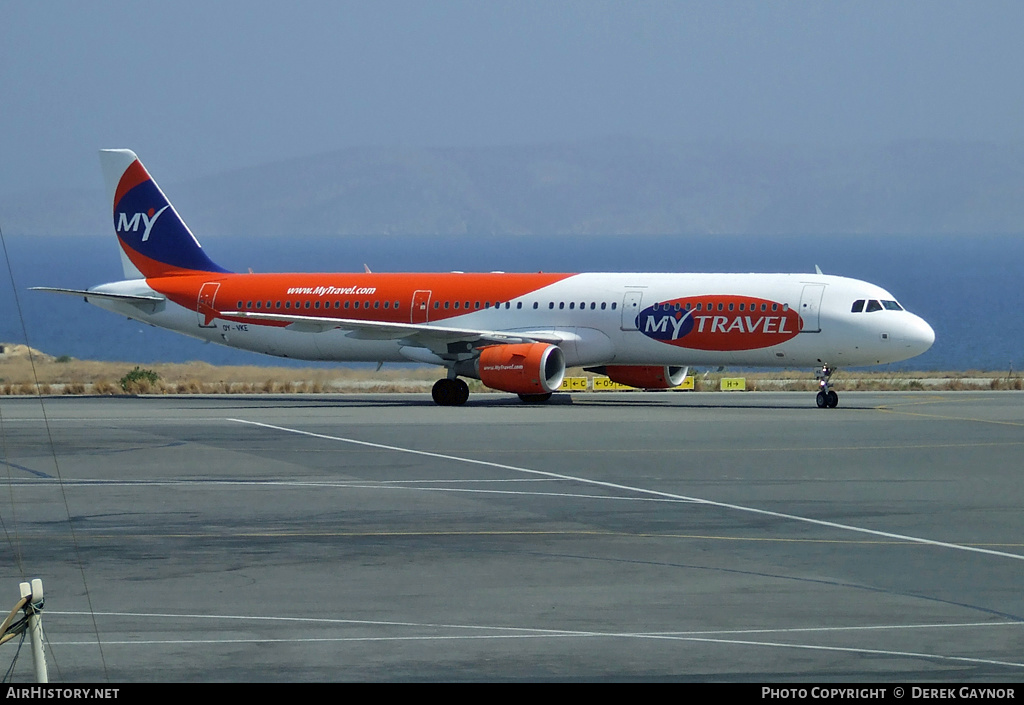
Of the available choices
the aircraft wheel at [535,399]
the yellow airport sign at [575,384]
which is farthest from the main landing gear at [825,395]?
the yellow airport sign at [575,384]

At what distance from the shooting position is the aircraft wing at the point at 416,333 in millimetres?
45938

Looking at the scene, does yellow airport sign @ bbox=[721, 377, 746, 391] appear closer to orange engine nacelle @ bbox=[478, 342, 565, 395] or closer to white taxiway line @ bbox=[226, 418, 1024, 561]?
orange engine nacelle @ bbox=[478, 342, 565, 395]

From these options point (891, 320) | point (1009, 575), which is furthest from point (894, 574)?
point (891, 320)

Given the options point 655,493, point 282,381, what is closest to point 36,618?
point 655,493

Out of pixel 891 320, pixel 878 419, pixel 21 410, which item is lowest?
pixel 21 410

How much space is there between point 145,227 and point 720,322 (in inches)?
837

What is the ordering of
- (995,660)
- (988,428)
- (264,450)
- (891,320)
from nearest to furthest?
(995,660)
(264,450)
(988,428)
(891,320)

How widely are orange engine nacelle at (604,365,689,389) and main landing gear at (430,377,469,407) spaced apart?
4471mm

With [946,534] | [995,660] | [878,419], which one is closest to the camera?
[995,660]

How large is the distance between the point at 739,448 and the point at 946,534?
11.8m

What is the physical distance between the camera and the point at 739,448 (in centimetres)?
3275

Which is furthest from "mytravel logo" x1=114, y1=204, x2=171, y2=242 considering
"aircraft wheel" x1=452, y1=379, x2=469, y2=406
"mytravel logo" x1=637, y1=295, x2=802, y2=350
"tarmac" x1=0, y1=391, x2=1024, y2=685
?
"mytravel logo" x1=637, y1=295, x2=802, y2=350

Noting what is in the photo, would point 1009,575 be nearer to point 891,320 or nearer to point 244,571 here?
point 244,571

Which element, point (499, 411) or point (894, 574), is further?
point (499, 411)
